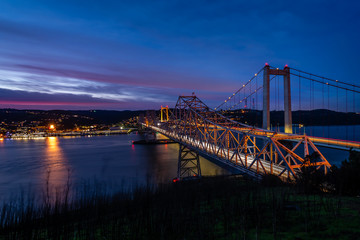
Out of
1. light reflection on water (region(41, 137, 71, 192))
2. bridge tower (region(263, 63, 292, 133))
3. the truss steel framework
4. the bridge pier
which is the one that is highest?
bridge tower (region(263, 63, 292, 133))

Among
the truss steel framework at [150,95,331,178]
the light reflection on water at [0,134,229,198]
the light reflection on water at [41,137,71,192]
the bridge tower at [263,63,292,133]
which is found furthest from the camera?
the bridge tower at [263,63,292,133]

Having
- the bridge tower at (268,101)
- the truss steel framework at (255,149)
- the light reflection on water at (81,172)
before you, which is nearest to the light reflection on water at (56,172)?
the light reflection on water at (81,172)

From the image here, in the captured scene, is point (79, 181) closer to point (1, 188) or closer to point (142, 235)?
point (1, 188)

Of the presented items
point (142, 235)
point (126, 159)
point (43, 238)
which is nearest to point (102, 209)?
point (43, 238)

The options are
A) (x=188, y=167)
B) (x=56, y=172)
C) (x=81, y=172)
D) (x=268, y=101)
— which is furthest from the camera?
(x=56, y=172)

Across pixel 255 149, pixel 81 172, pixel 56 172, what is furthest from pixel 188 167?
pixel 56 172

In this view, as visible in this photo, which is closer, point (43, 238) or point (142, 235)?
point (142, 235)

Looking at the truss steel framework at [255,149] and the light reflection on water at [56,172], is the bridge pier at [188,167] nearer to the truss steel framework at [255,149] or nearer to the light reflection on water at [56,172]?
the truss steel framework at [255,149]

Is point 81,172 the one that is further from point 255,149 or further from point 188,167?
point 255,149

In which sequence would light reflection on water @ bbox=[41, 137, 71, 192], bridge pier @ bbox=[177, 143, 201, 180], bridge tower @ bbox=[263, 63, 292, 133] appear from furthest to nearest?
bridge tower @ bbox=[263, 63, 292, 133] → light reflection on water @ bbox=[41, 137, 71, 192] → bridge pier @ bbox=[177, 143, 201, 180]

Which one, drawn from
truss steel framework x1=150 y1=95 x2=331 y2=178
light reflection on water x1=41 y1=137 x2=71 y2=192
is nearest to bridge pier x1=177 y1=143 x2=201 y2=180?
truss steel framework x1=150 y1=95 x2=331 y2=178

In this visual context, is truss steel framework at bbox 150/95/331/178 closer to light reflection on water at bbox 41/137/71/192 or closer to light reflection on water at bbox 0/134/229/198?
light reflection on water at bbox 0/134/229/198
